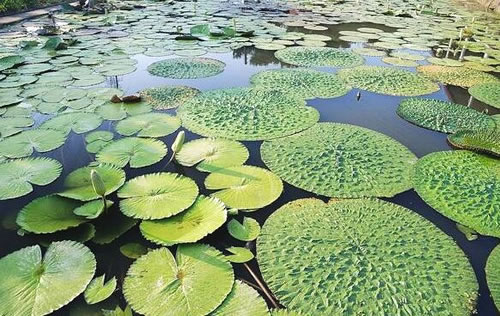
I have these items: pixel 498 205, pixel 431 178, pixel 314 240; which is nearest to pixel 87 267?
pixel 314 240

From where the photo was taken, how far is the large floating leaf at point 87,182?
1.64m

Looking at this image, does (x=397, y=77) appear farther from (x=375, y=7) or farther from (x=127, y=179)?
(x=375, y=7)

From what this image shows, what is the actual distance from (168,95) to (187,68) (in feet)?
2.69

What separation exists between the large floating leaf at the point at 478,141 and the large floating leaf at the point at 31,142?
8.64ft

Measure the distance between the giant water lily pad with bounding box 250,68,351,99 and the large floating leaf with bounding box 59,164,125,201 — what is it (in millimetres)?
1725

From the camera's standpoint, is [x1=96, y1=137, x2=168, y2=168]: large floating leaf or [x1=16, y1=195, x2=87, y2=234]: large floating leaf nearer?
[x1=16, y1=195, x2=87, y2=234]: large floating leaf

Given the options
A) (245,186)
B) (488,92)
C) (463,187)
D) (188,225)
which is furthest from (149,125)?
(488,92)

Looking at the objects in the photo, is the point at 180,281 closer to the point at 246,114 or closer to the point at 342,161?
the point at 342,161

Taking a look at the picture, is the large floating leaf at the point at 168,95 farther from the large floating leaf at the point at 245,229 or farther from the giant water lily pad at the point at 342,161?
the large floating leaf at the point at 245,229

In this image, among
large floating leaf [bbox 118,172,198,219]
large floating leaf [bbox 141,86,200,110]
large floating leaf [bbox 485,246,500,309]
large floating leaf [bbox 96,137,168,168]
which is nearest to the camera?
large floating leaf [bbox 485,246,500,309]

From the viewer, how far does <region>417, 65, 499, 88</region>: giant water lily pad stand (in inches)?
134

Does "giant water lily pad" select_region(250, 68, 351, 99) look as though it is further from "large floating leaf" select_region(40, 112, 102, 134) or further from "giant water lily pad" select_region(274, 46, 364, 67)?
"large floating leaf" select_region(40, 112, 102, 134)

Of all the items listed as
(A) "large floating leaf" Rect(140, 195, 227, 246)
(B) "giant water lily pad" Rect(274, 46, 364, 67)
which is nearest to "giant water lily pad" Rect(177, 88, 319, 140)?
(A) "large floating leaf" Rect(140, 195, 227, 246)

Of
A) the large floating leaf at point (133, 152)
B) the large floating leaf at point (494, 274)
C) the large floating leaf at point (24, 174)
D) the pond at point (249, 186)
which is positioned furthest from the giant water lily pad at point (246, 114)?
the large floating leaf at point (494, 274)
